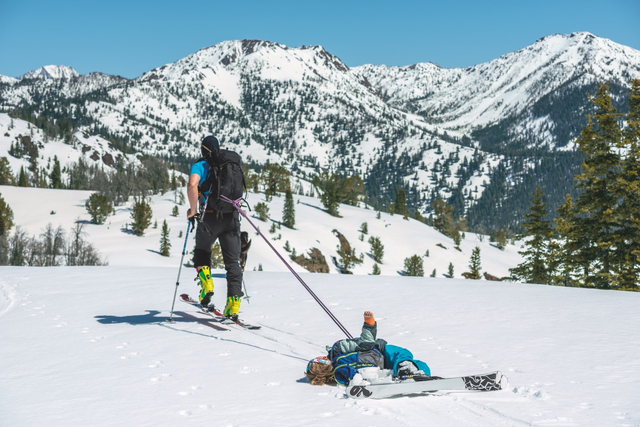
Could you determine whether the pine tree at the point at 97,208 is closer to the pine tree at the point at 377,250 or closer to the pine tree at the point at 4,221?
the pine tree at the point at 4,221

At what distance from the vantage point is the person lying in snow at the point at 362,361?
16.8 ft

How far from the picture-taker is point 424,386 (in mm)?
4680

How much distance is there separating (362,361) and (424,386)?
834 mm

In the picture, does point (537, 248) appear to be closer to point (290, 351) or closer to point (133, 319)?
point (290, 351)

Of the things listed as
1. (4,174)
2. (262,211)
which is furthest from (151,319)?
(4,174)

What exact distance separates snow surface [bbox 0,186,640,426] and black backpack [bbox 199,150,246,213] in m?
2.19

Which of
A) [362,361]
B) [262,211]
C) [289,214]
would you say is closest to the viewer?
[362,361]

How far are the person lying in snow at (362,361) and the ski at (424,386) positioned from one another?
29 centimetres

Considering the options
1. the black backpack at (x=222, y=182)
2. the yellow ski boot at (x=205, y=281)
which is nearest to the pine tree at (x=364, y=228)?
the yellow ski boot at (x=205, y=281)

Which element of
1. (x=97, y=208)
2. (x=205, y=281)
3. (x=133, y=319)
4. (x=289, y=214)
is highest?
(x=289, y=214)

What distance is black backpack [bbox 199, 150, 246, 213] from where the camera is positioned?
7527 millimetres

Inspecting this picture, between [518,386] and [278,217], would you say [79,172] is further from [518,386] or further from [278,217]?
[518,386]

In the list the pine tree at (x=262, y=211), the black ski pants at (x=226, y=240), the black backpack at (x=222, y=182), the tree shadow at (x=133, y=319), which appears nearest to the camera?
the black backpack at (x=222, y=182)

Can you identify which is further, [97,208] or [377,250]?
[377,250]
